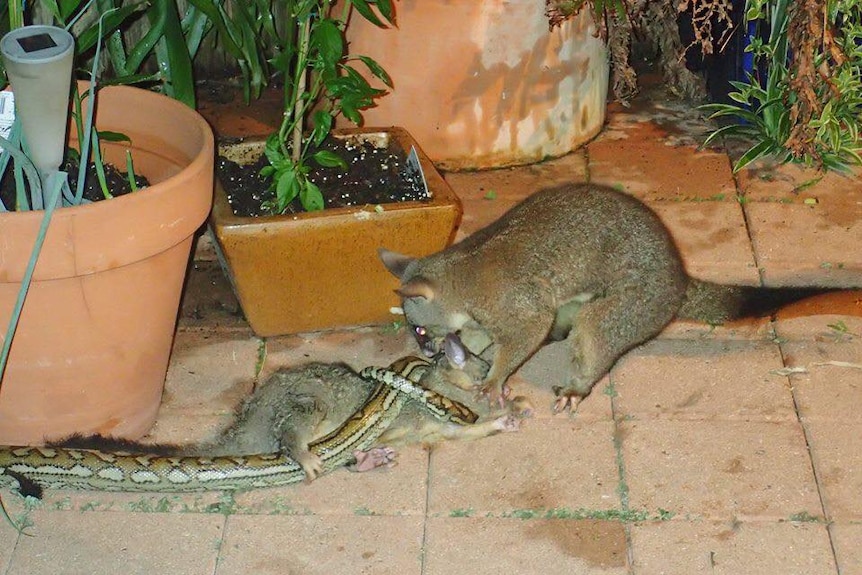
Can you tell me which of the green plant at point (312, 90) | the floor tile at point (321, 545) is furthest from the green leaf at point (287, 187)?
the floor tile at point (321, 545)

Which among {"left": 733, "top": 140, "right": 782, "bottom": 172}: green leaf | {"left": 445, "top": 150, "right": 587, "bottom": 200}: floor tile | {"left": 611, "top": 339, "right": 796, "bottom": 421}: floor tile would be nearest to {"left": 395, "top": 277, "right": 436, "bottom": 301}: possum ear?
{"left": 611, "top": 339, "right": 796, "bottom": 421}: floor tile

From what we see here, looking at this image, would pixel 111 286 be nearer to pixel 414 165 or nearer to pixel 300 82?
pixel 300 82

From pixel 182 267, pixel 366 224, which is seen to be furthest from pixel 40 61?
pixel 366 224

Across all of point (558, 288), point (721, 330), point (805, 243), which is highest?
point (558, 288)

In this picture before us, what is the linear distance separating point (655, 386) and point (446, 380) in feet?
3.15

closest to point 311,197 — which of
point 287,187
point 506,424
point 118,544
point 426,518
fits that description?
point 287,187

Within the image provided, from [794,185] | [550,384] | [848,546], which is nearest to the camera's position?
[848,546]

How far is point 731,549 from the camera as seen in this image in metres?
4.31

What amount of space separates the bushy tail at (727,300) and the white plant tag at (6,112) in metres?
3.08

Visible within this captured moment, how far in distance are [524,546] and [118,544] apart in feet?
5.21

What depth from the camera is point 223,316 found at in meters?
5.71

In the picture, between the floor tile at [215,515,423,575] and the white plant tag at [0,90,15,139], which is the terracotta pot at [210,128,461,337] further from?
the floor tile at [215,515,423,575]

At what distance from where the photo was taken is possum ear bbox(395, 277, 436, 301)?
4.80 m

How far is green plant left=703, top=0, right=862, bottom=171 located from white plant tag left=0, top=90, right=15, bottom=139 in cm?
378
